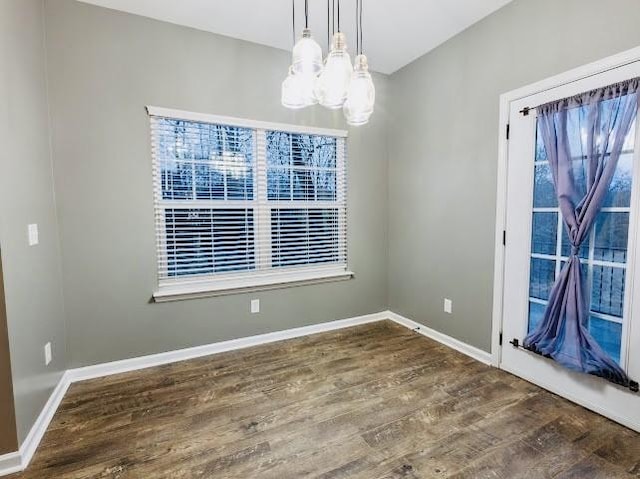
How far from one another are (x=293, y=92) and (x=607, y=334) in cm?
232

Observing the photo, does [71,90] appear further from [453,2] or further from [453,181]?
[453,181]

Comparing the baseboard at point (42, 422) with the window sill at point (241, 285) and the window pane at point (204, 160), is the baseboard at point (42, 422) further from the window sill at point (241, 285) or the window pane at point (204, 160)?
the window pane at point (204, 160)

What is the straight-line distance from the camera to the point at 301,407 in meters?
2.08

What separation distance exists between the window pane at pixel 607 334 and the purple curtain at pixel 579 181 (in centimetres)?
4

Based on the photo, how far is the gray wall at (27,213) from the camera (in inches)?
63.4

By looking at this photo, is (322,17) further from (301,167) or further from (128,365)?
(128,365)

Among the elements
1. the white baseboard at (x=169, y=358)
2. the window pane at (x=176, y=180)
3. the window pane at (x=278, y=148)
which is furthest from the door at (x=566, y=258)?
the window pane at (x=176, y=180)

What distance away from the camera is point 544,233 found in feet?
7.35

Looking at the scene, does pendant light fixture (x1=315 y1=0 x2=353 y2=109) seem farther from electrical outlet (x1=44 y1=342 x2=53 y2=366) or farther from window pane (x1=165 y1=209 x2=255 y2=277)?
electrical outlet (x1=44 y1=342 x2=53 y2=366)

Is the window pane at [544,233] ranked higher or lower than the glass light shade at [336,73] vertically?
lower

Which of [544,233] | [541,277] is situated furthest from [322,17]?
[541,277]

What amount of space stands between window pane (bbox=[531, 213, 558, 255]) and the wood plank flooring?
0.99 metres

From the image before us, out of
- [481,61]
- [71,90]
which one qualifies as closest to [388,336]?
[481,61]

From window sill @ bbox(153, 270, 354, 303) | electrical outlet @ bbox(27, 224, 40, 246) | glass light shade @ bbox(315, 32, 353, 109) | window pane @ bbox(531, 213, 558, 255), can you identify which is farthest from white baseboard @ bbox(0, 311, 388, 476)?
glass light shade @ bbox(315, 32, 353, 109)
